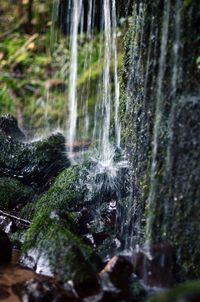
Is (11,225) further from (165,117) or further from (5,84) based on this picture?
(5,84)

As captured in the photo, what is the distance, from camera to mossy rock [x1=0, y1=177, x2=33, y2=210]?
6.84m

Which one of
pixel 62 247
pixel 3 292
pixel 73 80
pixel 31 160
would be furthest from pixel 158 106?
pixel 73 80

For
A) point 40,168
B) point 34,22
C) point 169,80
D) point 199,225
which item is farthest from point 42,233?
point 34,22

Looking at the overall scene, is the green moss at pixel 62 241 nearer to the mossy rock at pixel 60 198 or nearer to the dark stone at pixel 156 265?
the mossy rock at pixel 60 198

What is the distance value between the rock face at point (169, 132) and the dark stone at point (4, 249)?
136cm

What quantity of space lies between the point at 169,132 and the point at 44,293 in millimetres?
1834

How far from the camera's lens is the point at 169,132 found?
4711 mm

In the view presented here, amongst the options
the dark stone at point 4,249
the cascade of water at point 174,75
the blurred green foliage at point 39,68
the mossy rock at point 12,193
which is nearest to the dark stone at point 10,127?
the mossy rock at point 12,193

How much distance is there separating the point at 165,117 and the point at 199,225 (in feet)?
3.62

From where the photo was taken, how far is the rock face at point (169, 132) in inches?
174

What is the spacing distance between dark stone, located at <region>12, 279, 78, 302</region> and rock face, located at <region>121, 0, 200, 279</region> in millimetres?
1036

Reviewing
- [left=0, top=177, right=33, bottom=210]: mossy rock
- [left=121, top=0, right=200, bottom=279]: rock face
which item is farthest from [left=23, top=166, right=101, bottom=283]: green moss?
[left=121, top=0, right=200, bottom=279]: rock face

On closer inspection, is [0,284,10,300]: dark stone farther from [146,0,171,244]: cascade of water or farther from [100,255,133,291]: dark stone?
[146,0,171,244]: cascade of water

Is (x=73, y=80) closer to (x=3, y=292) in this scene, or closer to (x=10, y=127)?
(x=10, y=127)
